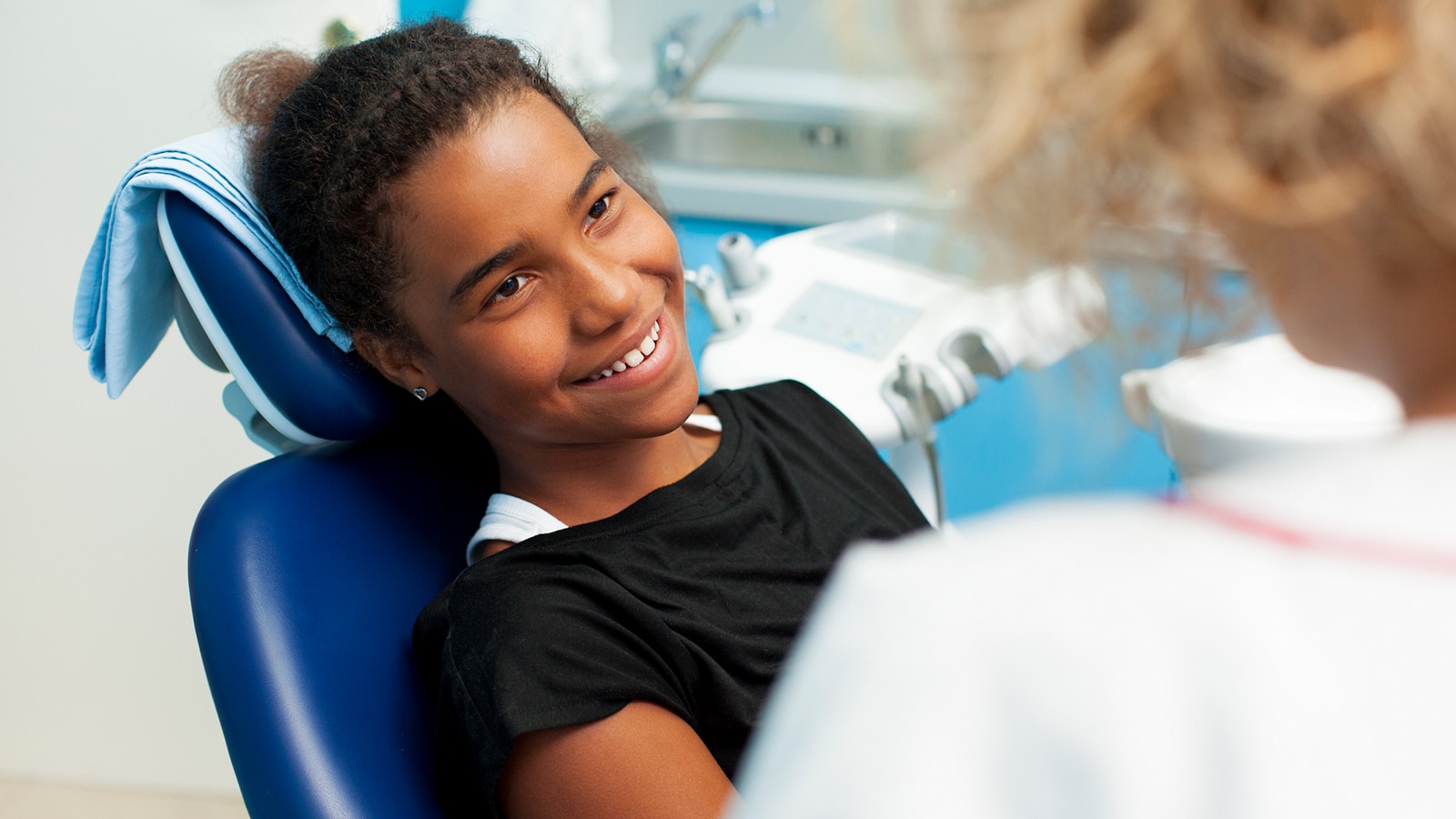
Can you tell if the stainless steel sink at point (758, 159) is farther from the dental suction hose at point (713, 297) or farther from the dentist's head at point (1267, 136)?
the dentist's head at point (1267, 136)

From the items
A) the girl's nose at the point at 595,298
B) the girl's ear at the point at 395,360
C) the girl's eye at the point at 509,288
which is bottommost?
the girl's ear at the point at 395,360

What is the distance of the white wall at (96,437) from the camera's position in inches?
55.2

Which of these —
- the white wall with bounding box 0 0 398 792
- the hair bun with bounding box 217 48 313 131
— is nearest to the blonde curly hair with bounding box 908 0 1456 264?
the hair bun with bounding box 217 48 313 131

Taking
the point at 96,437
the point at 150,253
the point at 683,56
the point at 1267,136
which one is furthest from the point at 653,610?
the point at 683,56

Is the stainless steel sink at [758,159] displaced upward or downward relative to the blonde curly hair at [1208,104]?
downward

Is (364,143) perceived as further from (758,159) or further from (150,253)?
(758,159)

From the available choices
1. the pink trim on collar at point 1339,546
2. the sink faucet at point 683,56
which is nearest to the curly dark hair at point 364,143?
the pink trim on collar at point 1339,546

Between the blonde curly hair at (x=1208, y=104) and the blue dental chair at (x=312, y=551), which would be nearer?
the blonde curly hair at (x=1208, y=104)

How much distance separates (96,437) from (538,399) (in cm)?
97

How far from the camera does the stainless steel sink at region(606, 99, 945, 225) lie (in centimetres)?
210

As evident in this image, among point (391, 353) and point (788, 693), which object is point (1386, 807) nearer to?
point (788, 693)

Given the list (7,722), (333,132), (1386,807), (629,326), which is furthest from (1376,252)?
(7,722)

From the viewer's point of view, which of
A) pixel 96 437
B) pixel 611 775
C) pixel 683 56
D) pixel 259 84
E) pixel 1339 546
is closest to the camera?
pixel 1339 546

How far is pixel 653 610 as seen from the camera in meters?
0.86
